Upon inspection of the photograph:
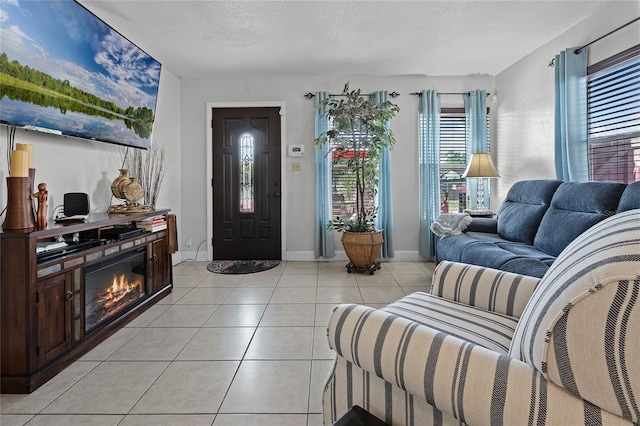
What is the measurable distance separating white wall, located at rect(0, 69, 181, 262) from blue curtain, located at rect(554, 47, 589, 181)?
4.33m

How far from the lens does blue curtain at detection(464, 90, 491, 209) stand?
14.9ft

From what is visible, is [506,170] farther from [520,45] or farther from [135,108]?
[135,108]

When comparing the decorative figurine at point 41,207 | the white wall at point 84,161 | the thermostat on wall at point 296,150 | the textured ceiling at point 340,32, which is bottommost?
the decorative figurine at point 41,207

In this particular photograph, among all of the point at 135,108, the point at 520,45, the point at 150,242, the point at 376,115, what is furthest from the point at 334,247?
the point at 520,45

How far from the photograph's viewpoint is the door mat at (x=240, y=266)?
165 inches

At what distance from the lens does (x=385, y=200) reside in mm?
4621

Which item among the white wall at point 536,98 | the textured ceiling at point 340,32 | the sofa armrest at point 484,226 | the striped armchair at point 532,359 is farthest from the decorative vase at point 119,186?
the white wall at point 536,98

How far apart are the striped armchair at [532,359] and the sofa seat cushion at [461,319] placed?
17 mm

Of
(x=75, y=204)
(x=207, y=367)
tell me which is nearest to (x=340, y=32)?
(x=75, y=204)

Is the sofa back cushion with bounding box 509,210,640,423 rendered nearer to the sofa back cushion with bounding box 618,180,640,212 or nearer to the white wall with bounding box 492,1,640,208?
the sofa back cushion with bounding box 618,180,640,212

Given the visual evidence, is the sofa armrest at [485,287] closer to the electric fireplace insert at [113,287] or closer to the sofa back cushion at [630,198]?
the sofa back cushion at [630,198]

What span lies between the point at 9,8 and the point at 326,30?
238 centimetres

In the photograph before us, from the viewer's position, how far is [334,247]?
4758 millimetres

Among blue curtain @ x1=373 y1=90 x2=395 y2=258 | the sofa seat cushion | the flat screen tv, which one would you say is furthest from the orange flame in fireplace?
blue curtain @ x1=373 y1=90 x2=395 y2=258
